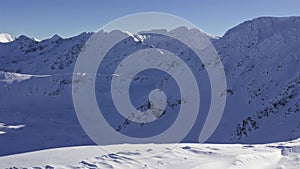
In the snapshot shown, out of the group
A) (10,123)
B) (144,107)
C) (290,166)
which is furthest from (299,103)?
(10,123)

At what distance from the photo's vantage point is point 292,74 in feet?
129

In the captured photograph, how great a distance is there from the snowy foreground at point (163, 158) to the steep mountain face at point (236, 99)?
14.9 meters

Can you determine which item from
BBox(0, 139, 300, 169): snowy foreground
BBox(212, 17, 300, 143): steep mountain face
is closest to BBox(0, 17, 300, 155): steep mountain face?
BBox(212, 17, 300, 143): steep mountain face

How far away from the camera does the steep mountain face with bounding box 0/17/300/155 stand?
3238 cm

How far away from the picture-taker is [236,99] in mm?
39844

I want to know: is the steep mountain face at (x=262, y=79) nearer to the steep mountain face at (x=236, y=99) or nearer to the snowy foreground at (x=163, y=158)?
the steep mountain face at (x=236, y=99)

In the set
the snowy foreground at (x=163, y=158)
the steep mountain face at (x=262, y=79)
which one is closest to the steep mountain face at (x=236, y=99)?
the steep mountain face at (x=262, y=79)

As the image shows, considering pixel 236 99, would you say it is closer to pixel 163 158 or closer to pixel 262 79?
pixel 262 79

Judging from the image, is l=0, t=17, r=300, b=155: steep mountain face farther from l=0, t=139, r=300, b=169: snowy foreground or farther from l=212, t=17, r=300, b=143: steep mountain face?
l=0, t=139, r=300, b=169: snowy foreground

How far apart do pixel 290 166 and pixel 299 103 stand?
75.4 ft

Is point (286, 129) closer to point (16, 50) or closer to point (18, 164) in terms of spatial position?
point (18, 164)

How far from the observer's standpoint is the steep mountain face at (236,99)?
1275 inches

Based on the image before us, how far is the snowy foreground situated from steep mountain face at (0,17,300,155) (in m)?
14.9

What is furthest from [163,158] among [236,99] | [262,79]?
[262,79]
